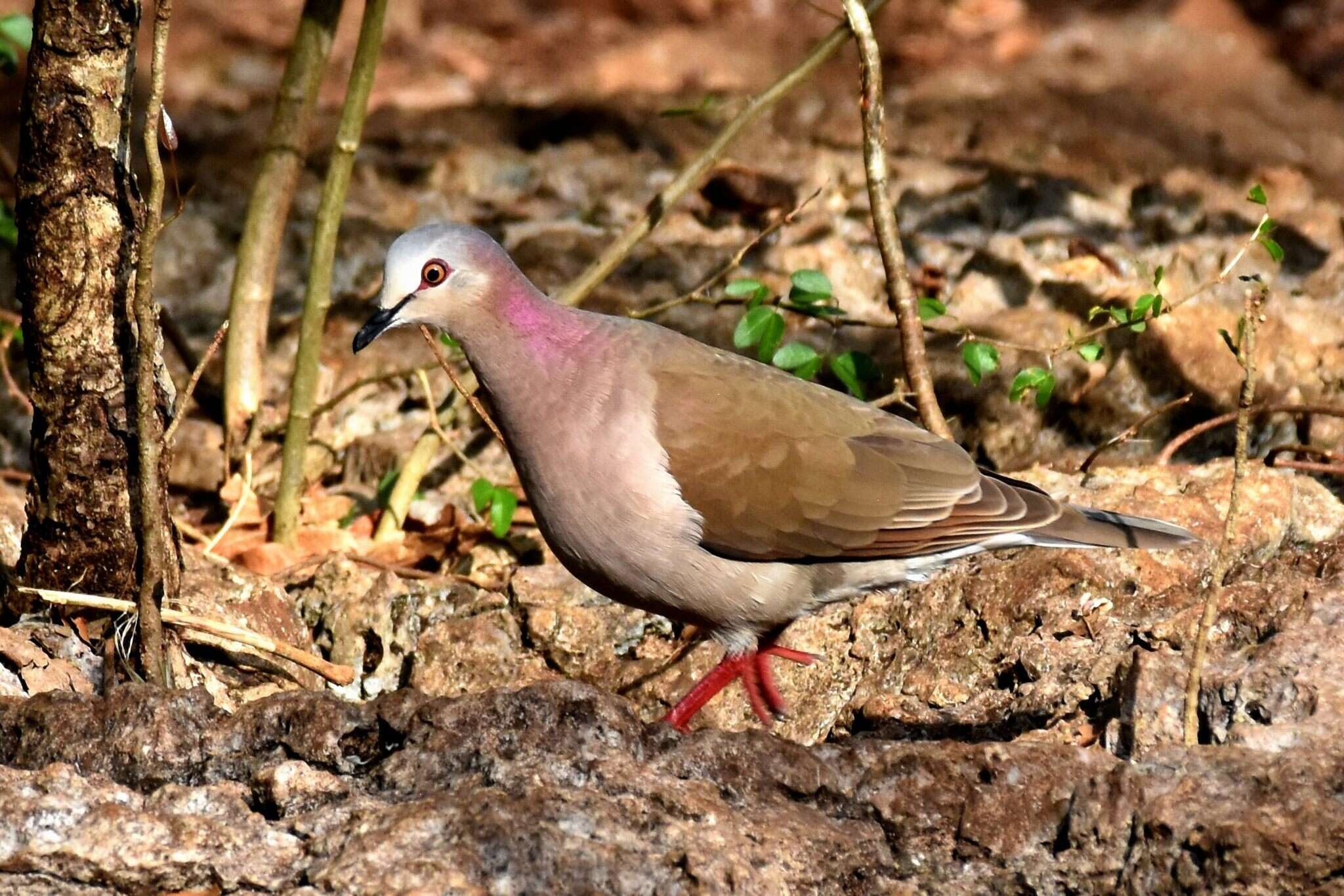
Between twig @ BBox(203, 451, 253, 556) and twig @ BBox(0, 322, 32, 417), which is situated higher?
twig @ BBox(0, 322, 32, 417)

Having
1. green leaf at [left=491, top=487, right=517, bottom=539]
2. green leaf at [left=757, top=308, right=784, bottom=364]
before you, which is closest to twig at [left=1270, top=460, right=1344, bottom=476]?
green leaf at [left=757, top=308, right=784, bottom=364]

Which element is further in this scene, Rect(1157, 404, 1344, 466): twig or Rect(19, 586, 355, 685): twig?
Rect(1157, 404, 1344, 466): twig

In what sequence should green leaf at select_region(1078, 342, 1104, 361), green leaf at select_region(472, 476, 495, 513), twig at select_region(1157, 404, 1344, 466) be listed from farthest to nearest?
green leaf at select_region(472, 476, 495, 513), green leaf at select_region(1078, 342, 1104, 361), twig at select_region(1157, 404, 1344, 466)

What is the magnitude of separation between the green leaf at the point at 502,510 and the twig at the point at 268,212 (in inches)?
40.5

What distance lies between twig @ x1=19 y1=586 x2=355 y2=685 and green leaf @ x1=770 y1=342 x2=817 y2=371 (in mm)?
1648

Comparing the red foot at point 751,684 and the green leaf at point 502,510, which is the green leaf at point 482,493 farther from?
the red foot at point 751,684

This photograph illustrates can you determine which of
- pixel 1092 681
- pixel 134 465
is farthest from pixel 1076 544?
pixel 134 465

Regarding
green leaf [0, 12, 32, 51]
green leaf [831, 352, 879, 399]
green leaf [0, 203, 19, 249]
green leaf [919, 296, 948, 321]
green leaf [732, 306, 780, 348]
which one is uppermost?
green leaf [0, 12, 32, 51]

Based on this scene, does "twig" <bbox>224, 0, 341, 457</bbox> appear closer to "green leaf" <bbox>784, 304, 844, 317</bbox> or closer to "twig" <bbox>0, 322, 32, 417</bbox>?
"twig" <bbox>0, 322, 32, 417</bbox>

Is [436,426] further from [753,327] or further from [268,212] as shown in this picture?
[753,327]

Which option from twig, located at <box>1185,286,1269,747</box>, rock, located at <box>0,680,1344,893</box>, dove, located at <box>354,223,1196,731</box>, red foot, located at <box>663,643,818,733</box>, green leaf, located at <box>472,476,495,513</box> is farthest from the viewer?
green leaf, located at <box>472,476,495,513</box>

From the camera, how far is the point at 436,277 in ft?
Result: 12.3

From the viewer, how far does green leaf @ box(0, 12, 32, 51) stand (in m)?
4.63

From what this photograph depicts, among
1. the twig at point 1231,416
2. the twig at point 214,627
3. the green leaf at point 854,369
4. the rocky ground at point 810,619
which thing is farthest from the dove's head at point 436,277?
the twig at point 1231,416
